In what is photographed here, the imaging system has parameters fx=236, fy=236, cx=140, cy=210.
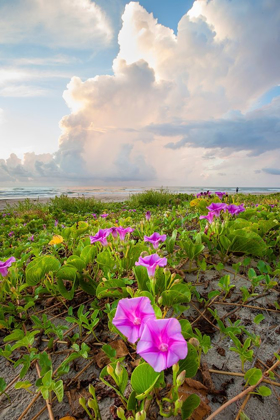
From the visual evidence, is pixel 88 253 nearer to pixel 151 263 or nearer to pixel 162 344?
pixel 151 263

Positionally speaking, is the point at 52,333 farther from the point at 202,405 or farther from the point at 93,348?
the point at 202,405

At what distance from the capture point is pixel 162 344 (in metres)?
0.82

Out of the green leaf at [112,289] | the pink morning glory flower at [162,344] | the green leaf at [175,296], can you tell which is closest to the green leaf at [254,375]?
the green leaf at [175,296]

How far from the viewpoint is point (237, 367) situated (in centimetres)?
129

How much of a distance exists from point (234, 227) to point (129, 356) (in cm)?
164

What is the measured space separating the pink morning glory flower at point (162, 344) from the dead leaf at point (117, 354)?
2.05ft

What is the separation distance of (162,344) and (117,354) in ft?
2.16

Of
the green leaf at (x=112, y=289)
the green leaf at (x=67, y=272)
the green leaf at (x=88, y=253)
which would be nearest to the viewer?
the green leaf at (x=112, y=289)

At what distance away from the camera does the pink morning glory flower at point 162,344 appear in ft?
2.56

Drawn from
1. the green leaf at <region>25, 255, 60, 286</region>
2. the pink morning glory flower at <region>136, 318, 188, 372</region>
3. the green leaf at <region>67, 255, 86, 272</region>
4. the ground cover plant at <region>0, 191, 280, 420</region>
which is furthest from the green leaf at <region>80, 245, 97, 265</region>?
the pink morning glory flower at <region>136, 318, 188, 372</region>

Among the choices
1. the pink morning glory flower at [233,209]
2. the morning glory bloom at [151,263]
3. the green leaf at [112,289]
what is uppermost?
the pink morning glory flower at [233,209]

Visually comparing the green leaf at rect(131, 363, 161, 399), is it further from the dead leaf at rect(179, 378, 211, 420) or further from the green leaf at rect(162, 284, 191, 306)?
the green leaf at rect(162, 284, 191, 306)

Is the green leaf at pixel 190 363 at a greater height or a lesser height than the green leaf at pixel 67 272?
lesser

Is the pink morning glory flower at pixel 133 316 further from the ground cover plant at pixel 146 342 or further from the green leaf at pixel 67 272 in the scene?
the green leaf at pixel 67 272
